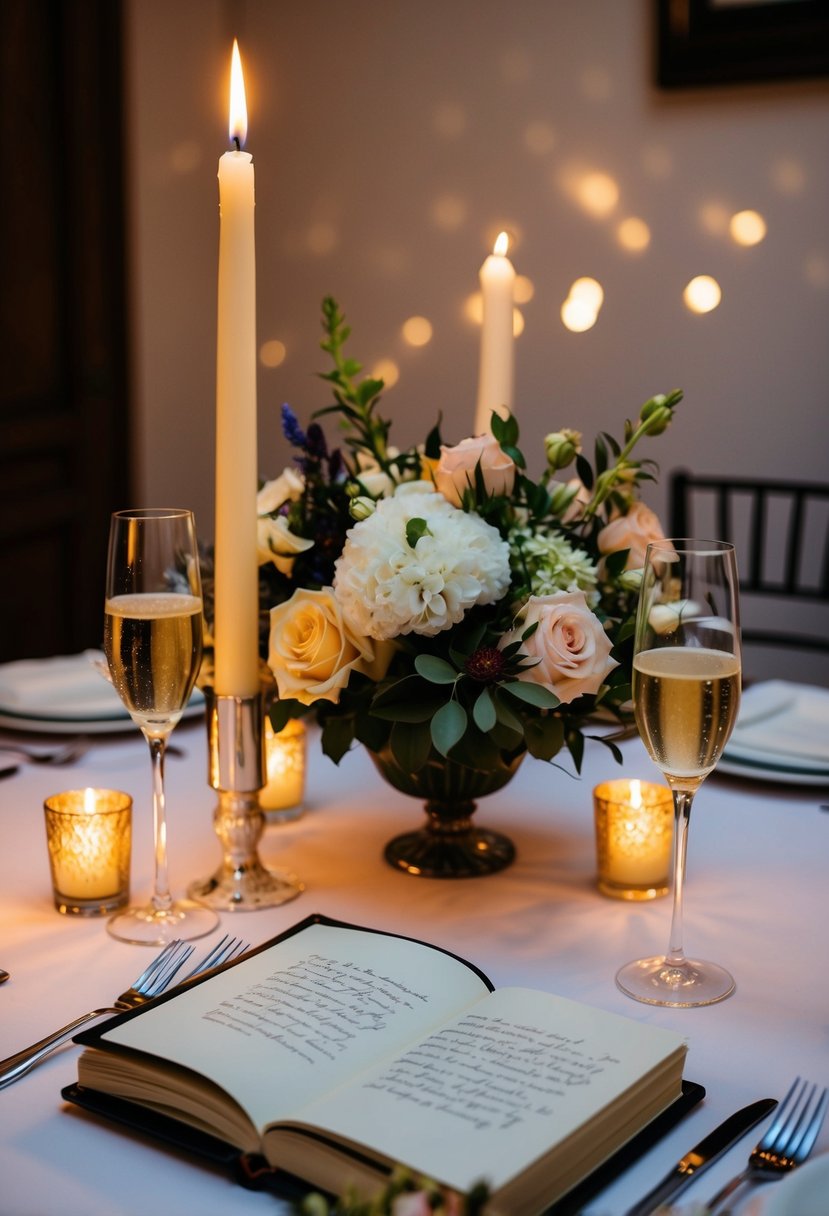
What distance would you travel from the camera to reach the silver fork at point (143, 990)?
0.77 meters

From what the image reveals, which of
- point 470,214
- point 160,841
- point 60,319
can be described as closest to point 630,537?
point 160,841

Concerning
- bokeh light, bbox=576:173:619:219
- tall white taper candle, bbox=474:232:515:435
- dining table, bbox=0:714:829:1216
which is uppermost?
bokeh light, bbox=576:173:619:219

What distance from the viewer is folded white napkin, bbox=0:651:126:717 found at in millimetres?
1431

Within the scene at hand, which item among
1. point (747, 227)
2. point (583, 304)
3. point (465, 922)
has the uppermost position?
point (747, 227)

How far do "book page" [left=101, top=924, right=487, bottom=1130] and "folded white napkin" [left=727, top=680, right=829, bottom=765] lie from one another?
1.92ft

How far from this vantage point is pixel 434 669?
931mm

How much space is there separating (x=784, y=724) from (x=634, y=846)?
0.42 meters

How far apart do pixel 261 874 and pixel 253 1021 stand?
0.30 m

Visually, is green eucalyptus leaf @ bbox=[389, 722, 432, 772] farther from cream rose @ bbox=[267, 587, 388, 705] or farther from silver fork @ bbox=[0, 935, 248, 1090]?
silver fork @ bbox=[0, 935, 248, 1090]

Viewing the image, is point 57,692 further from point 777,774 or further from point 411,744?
point 777,774

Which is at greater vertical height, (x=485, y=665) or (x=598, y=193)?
(x=598, y=193)

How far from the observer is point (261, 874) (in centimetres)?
105

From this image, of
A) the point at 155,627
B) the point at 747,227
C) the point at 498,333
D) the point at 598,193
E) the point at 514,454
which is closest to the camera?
the point at 155,627

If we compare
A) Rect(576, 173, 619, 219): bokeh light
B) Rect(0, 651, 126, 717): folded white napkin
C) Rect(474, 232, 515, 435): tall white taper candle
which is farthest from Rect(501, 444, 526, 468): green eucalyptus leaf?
Rect(576, 173, 619, 219): bokeh light
